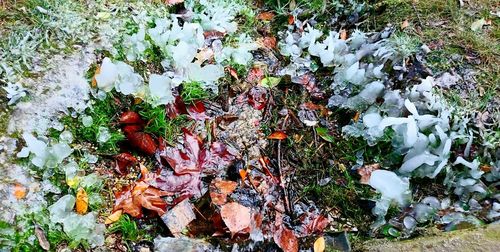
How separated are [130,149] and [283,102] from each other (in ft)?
3.36

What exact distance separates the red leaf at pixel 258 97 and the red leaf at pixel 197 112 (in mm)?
331

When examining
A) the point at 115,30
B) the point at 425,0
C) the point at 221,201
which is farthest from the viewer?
the point at 425,0

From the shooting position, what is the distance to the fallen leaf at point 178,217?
247cm

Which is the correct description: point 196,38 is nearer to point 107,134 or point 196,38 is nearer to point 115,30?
point 115,30

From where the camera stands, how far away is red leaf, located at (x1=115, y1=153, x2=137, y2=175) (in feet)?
8.80

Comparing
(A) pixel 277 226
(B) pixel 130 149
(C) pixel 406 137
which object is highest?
(C) pixel 406 137

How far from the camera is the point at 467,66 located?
3297 mm

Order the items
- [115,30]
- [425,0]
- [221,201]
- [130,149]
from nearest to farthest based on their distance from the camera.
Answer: [221,201] < [130,149] < [115,30] < [425,0]

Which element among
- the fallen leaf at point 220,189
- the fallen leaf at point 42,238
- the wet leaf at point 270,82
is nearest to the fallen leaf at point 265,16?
the wet leaf at point 270,82

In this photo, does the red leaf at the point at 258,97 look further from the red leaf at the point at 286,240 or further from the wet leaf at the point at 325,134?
the red leaf at the point at 286,240

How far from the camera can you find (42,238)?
2.26 m

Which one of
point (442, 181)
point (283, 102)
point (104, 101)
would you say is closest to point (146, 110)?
point (104, 101)

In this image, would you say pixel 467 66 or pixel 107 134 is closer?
pixel 107 134

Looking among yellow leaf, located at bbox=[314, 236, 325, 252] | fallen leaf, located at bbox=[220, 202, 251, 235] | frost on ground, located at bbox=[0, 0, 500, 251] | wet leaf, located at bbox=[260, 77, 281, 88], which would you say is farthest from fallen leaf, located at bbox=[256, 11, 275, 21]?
yellow leaf, located at bbox=[314, 236, 325, 252]
